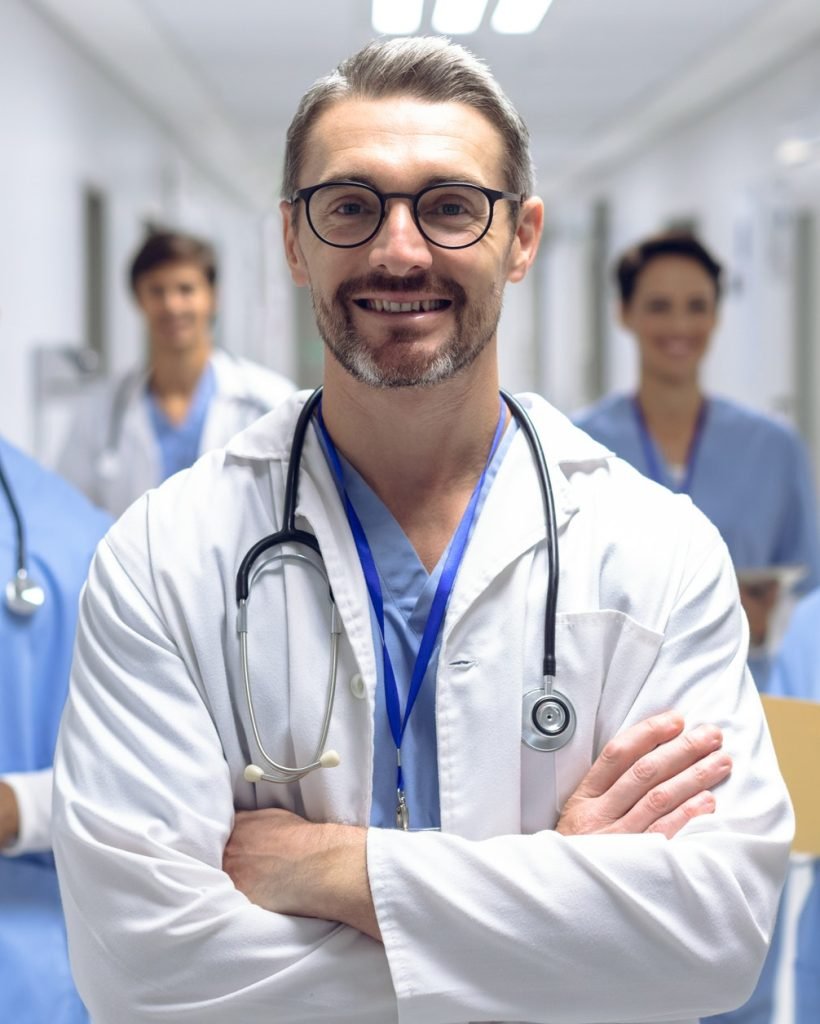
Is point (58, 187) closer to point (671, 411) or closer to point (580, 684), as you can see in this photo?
point (671, 411)

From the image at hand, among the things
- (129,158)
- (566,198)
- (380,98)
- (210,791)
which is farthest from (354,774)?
(566,198)

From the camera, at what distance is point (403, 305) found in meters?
1.06

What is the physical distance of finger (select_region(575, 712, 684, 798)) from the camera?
1.07 m

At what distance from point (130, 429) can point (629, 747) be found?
2.14 meters

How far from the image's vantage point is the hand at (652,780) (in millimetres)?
1053

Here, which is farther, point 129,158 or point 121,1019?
point 129,158

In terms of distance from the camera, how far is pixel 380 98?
1.10 metres

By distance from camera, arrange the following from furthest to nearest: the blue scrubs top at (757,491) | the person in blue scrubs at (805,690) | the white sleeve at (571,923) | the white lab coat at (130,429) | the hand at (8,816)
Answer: the white lab coat at (130,429)
the blue scrubs top at (757,491)
the person in blue scrubs at (805,690)
the hand at (8,816)
the white sleeve at (571,923)

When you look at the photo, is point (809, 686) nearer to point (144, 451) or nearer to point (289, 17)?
point (144, 451)

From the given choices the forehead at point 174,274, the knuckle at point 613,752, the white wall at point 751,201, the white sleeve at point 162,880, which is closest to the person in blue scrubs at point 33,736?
the white sleeve at point 162,880

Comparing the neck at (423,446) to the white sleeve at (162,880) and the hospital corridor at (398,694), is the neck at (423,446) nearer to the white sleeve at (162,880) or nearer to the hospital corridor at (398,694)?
the hospital corridor at (398,694)

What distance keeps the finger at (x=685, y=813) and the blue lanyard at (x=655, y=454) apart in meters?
1.55

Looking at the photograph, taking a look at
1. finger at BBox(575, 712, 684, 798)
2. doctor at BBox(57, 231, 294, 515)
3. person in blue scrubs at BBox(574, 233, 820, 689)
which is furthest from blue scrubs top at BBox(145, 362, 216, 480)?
finger at BBox(575, 712, 684, 798)

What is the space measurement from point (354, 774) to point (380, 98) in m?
0.57
